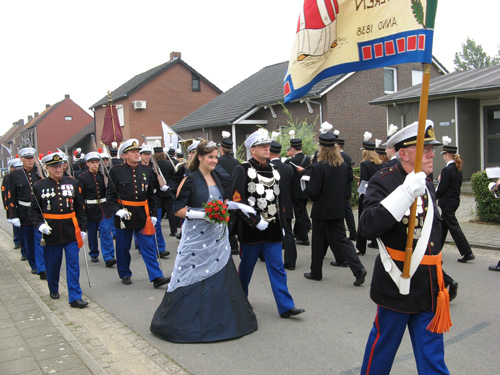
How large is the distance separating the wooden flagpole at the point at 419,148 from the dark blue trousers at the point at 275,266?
2553 mm

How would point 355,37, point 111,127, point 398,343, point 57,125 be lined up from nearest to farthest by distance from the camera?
point 398,343 < point 355,37 < point 111,127 < point 57,125

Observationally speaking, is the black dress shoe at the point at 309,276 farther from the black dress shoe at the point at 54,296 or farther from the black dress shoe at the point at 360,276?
the black dress shoe at the point at 54,296

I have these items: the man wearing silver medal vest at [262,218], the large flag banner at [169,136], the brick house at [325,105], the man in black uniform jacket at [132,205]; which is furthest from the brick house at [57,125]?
the man wearing silver medal vest at [262,218]

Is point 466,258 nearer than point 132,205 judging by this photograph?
No

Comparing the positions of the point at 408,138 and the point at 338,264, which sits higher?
the point at 408,138

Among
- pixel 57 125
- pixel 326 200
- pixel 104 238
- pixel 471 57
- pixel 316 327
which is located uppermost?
pixel 471 57

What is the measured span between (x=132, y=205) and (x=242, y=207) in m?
2.63

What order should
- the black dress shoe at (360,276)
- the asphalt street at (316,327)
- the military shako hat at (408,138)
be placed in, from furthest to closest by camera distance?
the black dress shoe at (360,276) < the asphalt street at (316,327) < the military shako hat at (408,138)

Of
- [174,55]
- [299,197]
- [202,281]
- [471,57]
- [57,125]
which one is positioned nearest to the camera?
[202,281]

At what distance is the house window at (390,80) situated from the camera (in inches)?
1007

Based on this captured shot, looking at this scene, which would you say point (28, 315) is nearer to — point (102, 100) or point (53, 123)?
point (102, 100)

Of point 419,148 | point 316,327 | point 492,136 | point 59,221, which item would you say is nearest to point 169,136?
point 59,221

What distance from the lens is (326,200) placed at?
695cm

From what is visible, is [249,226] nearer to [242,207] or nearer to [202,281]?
[242,207]
